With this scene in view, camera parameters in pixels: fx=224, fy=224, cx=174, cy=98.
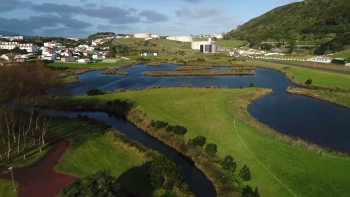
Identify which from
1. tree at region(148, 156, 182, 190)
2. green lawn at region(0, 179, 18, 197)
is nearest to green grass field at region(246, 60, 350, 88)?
tree at region(148, 156, 182, 190)

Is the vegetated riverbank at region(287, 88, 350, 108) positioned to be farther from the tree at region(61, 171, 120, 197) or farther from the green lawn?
the green lawn

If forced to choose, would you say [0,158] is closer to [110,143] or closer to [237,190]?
[110,143]

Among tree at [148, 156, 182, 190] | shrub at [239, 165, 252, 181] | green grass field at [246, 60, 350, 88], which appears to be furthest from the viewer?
green grass field at [246, 60, 350, 88]

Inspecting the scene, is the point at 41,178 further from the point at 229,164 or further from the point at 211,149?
the point at 229,164

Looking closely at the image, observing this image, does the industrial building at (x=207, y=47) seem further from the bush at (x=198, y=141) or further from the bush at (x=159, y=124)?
the bush at (x=198, y=141)

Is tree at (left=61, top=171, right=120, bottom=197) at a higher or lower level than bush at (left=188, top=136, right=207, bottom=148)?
higher
